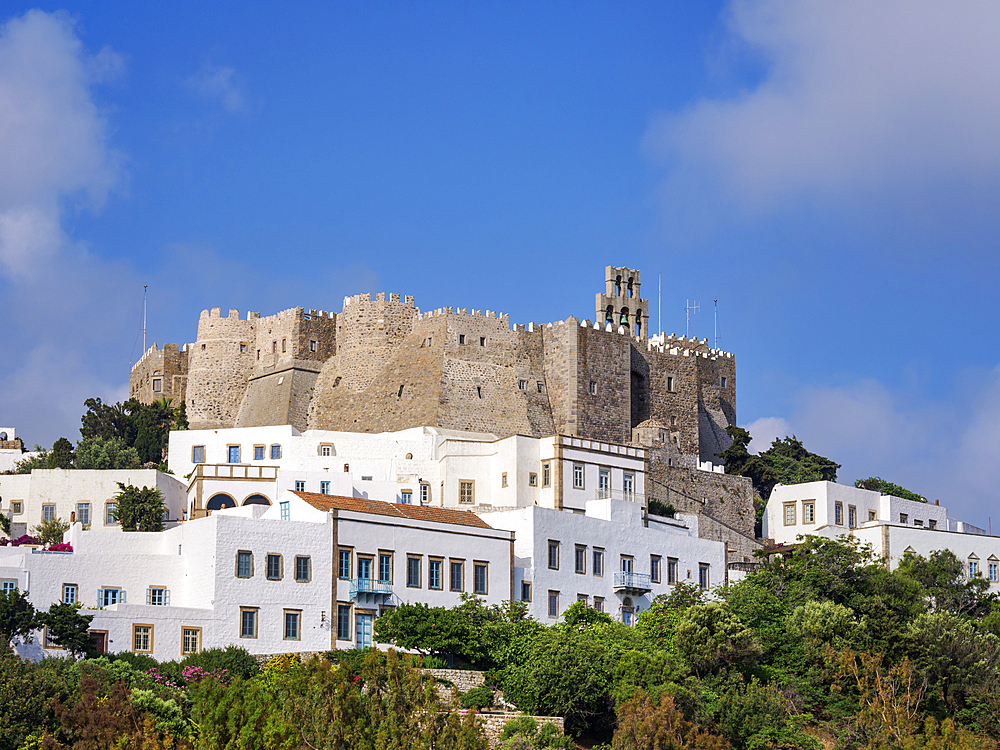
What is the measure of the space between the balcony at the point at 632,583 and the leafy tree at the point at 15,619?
22533 millimetres

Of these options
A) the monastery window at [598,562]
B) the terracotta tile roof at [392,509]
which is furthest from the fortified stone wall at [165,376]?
the monastery window at [598,562]

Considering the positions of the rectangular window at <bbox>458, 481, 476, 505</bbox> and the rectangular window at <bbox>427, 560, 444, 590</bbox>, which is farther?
the rectangular window at <bbox>458, 481, 476, 505</bbox>

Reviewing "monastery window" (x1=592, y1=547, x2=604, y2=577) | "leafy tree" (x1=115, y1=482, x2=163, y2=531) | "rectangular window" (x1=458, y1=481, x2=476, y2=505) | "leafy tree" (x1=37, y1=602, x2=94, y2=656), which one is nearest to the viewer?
"leafy tree" (x1=37, y1=602, x2=94, y2=656)

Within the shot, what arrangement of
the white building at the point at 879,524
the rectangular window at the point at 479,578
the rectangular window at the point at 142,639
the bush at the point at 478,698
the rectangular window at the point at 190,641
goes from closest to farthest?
1. the bush at the point at 478,698
2. the rectangular window at the point at 142,639
3. the rectangular window at the point at 190,641
4. the rectangular window at the point at 479,578
5. the white building at the point at 879,524

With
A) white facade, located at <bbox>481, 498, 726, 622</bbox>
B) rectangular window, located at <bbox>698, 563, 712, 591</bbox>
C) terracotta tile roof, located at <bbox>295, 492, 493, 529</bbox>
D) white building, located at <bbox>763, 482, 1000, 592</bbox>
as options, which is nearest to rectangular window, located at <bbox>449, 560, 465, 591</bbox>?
terracotta tile roof, located at <bbox>295, 492, 493, 529</bbox>

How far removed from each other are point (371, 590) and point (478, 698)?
5933 mm

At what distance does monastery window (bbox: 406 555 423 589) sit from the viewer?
170 ft

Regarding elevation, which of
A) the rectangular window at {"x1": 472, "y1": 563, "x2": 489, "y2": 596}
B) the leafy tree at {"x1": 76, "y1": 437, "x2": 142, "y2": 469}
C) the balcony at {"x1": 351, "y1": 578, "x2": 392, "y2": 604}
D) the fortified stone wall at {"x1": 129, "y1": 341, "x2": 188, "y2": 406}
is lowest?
the balcony at {"x1": 351, "y1": 578, "x2": 392, "y2": 604}

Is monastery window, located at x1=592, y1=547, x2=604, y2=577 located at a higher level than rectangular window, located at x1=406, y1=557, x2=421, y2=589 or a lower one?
higher

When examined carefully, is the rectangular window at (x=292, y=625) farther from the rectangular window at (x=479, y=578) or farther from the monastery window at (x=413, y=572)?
the rectangular window at (x=479, y=578)

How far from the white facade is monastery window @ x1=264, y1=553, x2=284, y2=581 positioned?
9558 mm

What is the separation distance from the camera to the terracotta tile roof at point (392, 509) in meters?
52.5

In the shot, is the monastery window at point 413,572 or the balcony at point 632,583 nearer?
the monastery window at point 413,572

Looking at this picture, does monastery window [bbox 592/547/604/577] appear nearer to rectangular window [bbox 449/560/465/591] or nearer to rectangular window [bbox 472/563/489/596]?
rectangular window [bbox 472/563/489/596]
